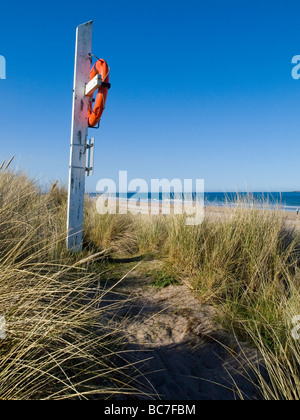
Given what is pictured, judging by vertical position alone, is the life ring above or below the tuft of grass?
above

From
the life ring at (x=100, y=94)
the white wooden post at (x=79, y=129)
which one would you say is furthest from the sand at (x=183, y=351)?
the life ring at (x=100, y=94)

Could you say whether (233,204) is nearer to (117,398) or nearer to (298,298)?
(298,298)

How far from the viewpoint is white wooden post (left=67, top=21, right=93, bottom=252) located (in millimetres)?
4566

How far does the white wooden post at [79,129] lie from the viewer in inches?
180

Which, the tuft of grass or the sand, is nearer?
the sand

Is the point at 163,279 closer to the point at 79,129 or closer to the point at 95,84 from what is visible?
the point at 79,129

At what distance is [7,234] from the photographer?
262 cm

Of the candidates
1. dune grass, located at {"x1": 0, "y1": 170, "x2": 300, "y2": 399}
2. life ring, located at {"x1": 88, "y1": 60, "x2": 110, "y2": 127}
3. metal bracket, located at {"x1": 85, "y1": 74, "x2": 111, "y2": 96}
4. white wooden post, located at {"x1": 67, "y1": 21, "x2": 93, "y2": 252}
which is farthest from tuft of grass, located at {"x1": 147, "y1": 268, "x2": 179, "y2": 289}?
metal bracket, located at {"x1": 85, "y1": 74, "x2": 111, "y2": 96}

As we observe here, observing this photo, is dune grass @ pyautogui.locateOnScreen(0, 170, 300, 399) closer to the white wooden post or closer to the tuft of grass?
the tuft of grass

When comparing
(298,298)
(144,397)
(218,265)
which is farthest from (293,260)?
(144,397)

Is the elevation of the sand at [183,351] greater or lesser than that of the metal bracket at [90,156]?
lesser

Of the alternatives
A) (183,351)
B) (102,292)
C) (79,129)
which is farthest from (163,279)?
(79,129)

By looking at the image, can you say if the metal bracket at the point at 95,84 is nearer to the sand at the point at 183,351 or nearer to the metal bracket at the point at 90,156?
the metal bracket at the point at 90,156

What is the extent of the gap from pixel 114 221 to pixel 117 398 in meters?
3.58
